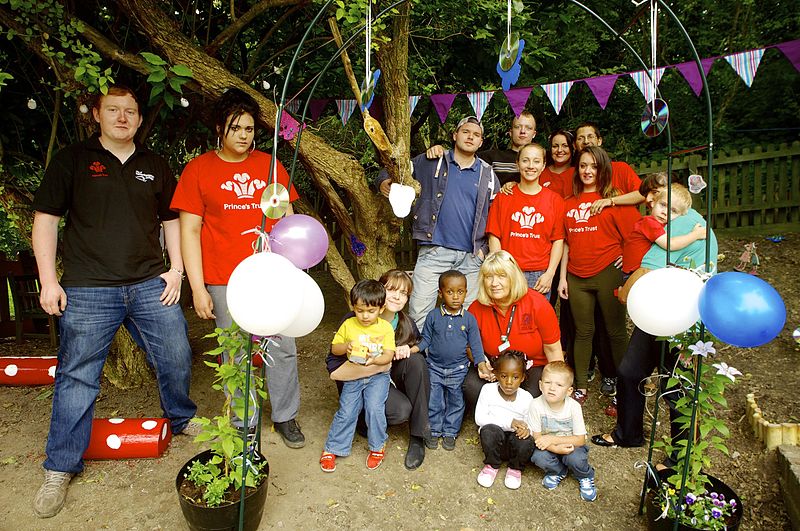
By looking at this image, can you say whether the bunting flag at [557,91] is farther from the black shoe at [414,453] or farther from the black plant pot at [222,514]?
the black plant pot at [222,514]

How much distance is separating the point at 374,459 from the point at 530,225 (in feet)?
5.69

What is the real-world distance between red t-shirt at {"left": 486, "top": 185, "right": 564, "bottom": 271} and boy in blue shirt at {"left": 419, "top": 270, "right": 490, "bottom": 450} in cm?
53

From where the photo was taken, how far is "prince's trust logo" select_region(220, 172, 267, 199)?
2807 mm

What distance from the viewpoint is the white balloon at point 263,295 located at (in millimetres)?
1867

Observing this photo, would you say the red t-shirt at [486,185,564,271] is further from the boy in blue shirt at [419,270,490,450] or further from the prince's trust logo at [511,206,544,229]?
the boy in blue shirt at [419,270,490,450]

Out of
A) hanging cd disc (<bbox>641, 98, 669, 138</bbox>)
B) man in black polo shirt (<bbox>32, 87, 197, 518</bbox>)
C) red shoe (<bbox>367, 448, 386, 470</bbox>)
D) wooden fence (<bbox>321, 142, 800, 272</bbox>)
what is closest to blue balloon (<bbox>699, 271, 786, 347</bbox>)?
hanging cd disc (<bbox>641, 98, 669, 138</bbox>)

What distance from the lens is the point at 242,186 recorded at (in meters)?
2.82

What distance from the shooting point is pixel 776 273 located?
593 centimetres

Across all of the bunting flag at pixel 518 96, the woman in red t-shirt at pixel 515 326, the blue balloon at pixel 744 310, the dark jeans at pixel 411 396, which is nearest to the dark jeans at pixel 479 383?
the woman in red t-shirt at pixel 515 326

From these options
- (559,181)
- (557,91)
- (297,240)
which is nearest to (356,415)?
(297,240)

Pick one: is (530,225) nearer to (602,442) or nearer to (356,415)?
(602,442)

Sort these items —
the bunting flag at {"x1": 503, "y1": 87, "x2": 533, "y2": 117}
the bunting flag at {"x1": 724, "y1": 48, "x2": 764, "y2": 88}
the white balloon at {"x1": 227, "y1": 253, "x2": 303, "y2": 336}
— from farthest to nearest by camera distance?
1. the bunting flag at {"x1": 503, "y1": 87, "x2": 533, "y2": 117}
2. the bunting flag at {"x1": 724, "y1": 48, "x2": 764, "y2": 88}
3. the white balloon at {"x1": 227, "y1": 253, "x2": 303, "y2": 336}

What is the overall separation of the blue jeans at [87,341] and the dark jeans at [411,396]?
109 centimetres

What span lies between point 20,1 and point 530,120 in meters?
3.13
